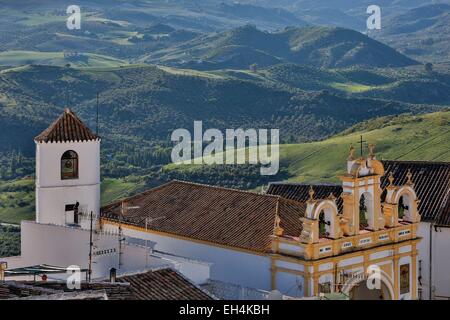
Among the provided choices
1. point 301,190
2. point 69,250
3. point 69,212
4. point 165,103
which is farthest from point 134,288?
point 165,103

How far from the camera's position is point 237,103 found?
7485 inches

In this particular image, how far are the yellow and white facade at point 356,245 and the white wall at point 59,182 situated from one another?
8.29 meters

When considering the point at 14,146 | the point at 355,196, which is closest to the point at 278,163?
the point at 14,146

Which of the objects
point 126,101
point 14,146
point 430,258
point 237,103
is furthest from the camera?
point 237,103

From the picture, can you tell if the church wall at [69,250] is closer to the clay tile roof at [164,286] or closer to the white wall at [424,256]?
the clay tile roof at [164,286]

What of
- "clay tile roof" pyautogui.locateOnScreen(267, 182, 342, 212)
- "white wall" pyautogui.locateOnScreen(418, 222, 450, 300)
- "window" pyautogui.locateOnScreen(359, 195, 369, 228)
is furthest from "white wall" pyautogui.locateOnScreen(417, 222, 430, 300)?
"window" pyautogui.locateOnScreen(359, 195, 369, 228)

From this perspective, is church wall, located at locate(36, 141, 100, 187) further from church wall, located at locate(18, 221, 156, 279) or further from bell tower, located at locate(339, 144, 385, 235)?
bell tower, located at locate(339, 144, 385, 235)

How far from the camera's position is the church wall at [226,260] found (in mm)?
29938

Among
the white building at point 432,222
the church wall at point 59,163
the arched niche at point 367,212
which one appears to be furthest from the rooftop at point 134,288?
Result: the white building at point 432,222

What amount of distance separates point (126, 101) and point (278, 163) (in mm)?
62354

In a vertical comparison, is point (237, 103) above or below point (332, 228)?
above
